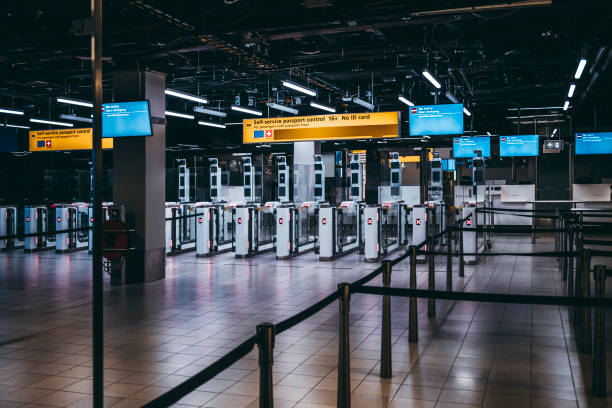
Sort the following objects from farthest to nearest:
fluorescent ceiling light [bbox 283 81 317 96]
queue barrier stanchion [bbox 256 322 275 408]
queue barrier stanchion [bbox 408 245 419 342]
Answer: fluorescent ceiling light [bbox 283 81 317 96] → queue barrier stanchion [bbox 408 245 419 342] → queue barrier stanchion [bbox 256 322 275 408]

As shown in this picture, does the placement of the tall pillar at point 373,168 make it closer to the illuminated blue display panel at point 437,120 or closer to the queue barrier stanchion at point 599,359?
the illuminated blue display panel at point 437,120

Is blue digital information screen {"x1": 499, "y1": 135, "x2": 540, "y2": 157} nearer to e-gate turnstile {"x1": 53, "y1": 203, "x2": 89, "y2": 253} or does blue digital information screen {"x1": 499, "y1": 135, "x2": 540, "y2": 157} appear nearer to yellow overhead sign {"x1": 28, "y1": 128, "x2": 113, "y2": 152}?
yellow overhead sign {"x1": 28, "y1": 128, "x2": 113, "y2": 152}

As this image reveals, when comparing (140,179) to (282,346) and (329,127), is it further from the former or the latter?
(282,346)

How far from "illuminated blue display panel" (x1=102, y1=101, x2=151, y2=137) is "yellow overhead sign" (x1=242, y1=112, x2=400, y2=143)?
415 cm

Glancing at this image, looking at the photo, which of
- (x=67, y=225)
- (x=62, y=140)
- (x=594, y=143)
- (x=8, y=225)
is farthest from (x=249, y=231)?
(x=594, y=143)

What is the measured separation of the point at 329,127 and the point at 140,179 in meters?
4.47

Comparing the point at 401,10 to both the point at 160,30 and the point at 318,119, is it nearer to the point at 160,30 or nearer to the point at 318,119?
the point at 160,30

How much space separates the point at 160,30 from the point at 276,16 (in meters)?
1.77

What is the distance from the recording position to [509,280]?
361 inches

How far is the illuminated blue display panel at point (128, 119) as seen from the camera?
28.8 feet

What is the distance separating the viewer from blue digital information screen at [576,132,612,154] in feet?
51.2

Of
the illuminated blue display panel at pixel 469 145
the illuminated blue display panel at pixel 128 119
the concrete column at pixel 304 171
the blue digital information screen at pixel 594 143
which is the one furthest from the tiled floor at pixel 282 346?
the concrete column at pixel 304 171

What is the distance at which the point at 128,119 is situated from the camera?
29.1ft

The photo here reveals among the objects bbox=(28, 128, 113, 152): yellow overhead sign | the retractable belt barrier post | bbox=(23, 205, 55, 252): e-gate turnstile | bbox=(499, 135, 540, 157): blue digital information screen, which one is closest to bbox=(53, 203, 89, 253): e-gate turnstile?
bbox=(23, 205, 55, 252): e-gate turnstile
